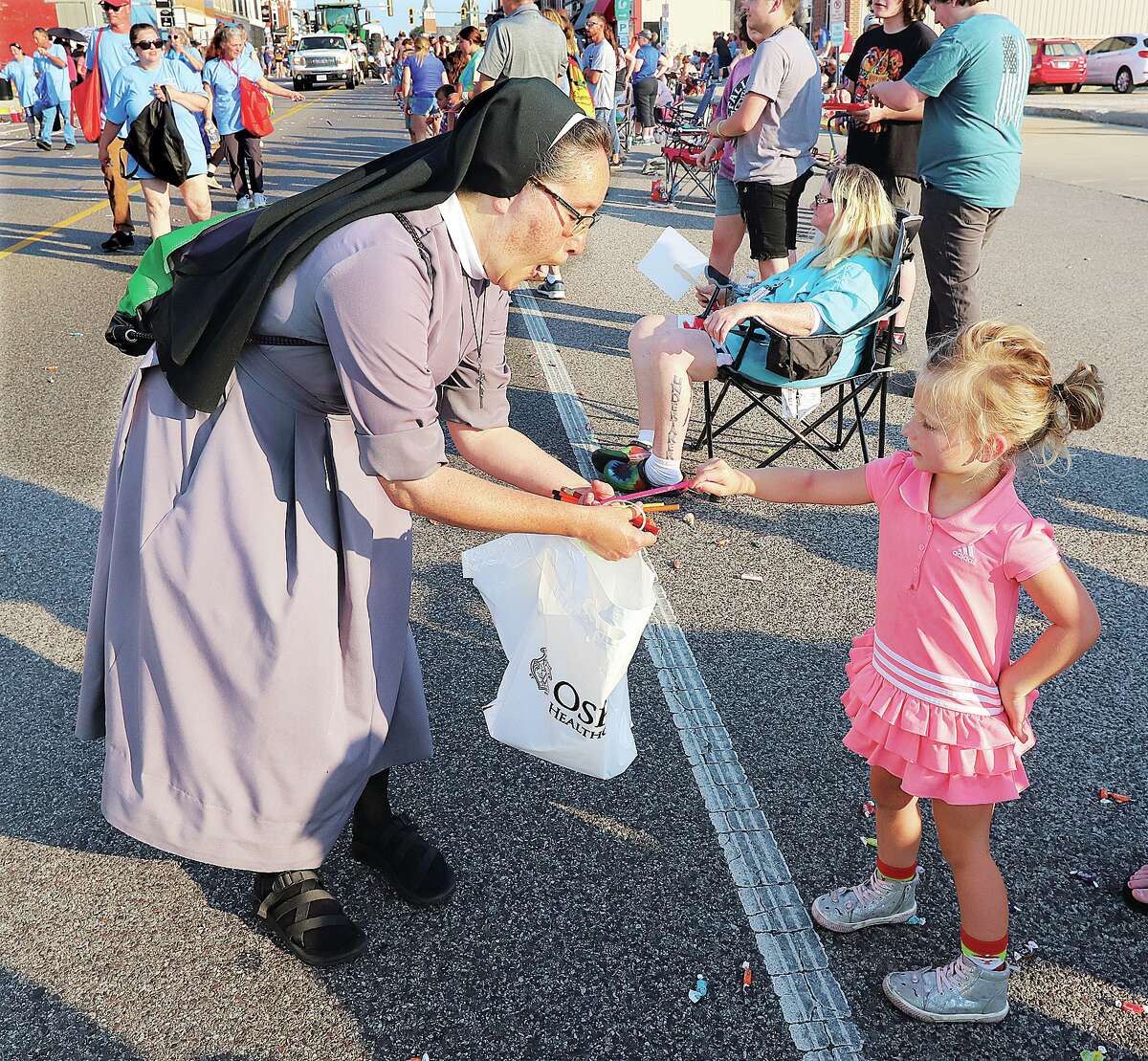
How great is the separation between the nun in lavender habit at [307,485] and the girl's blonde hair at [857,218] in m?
2.73

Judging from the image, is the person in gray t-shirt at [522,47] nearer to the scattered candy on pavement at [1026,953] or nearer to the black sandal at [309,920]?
the black sandal at [309,920]

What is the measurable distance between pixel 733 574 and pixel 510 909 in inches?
77.7

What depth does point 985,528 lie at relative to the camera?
2.01 metres

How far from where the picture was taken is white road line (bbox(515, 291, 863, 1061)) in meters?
2.22

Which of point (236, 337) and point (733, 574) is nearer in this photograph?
point (236, 337)

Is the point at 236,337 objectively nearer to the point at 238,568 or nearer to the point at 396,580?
the point at 238,568

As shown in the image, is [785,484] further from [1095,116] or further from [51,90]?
[1095,116]

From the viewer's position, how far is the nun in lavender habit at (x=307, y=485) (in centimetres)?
194

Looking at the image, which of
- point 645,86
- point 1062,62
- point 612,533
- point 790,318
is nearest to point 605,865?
point 612,533

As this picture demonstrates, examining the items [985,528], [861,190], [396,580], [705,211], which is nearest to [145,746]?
[396,580]

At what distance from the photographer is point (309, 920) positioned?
2391 millimetres

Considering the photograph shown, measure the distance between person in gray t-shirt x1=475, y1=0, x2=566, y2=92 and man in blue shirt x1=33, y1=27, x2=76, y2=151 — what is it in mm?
17415

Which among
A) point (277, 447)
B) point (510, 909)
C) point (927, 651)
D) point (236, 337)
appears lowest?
point (510, 909)

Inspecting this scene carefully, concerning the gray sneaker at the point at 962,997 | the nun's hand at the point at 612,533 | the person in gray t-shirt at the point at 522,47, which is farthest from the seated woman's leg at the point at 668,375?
the person in gray t-shirt at the point at 522,47
